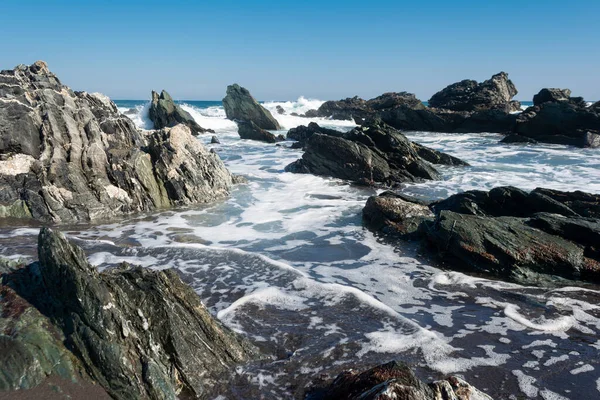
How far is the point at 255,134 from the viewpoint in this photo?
35312mm

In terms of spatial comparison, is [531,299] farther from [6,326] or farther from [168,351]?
[6,326]

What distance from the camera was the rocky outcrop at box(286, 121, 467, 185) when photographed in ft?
61.3

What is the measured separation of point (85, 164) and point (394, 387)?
11.9 metres

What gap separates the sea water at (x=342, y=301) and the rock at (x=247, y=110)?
1338 inches

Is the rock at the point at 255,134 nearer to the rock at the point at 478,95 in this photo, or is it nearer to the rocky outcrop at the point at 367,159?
the rocky outcrop at the point at 367,159

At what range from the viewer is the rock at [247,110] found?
47469mm

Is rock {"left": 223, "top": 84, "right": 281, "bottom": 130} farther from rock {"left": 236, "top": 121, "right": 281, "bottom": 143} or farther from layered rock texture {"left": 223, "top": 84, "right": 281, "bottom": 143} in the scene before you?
rock {"left": 236, "top": 121, "right": 281, "bottom": 143}

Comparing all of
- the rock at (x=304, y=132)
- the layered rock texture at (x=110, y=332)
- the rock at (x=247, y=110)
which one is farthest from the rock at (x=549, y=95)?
the layered rock texture at (x=110, y=332)

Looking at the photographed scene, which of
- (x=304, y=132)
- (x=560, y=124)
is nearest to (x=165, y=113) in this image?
(x=304, y=132)

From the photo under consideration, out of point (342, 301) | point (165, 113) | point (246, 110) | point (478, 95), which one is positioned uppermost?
point (478, 95)

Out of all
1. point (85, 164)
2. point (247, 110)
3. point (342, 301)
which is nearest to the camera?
point (342, 301)

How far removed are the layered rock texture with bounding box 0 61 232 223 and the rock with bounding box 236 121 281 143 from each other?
1860 centimetres

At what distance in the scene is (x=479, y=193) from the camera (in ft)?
38.8

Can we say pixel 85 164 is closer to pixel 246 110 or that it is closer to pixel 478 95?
pixel 246 110
